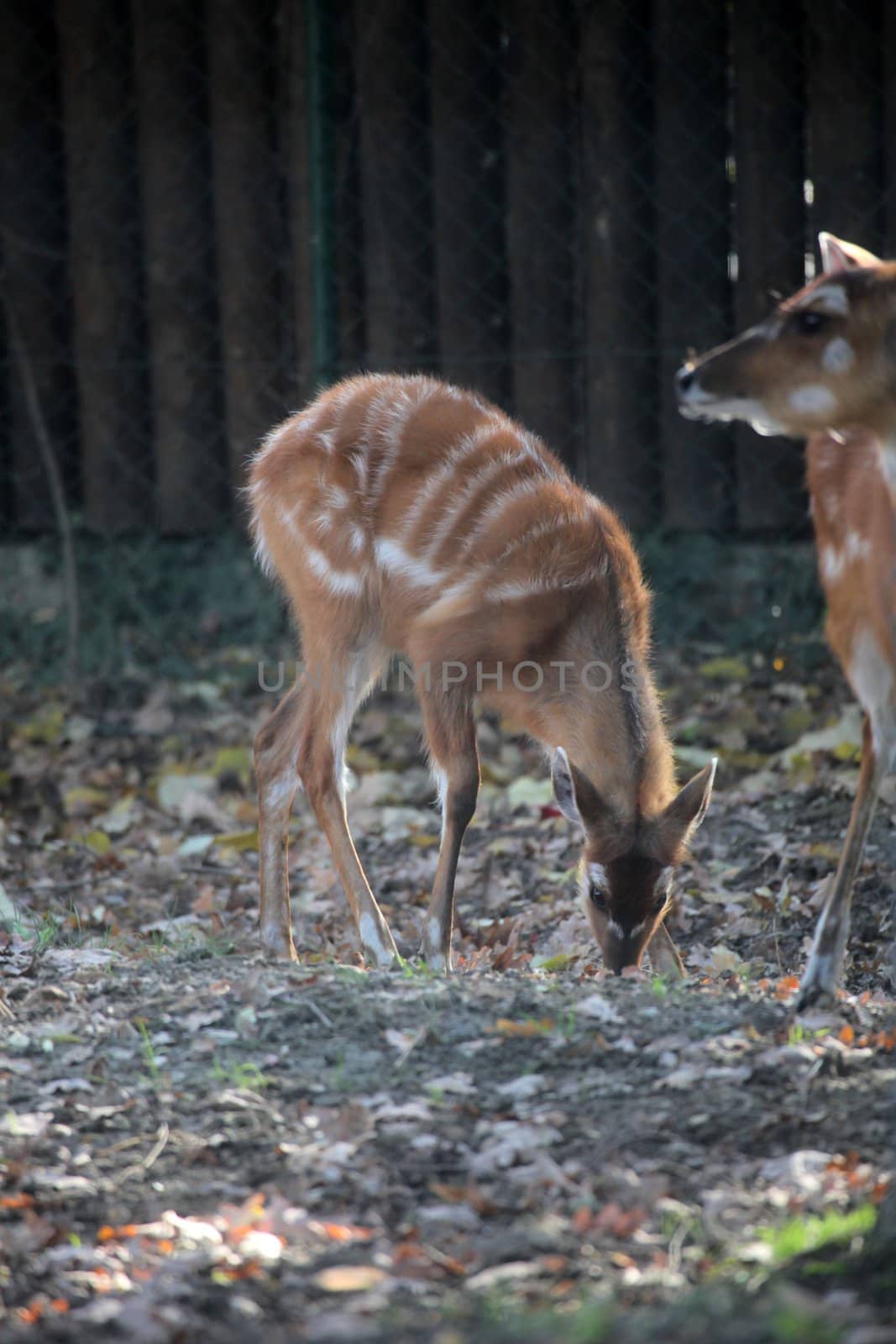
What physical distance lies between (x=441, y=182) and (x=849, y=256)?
4538 millimetres

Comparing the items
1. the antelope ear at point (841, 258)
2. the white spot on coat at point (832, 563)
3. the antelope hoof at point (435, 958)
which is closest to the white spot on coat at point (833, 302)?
the antelope ear at point (841, 258)

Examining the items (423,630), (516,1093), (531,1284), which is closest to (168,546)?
(423,630)

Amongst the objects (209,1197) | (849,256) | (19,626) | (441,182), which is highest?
(441,182)

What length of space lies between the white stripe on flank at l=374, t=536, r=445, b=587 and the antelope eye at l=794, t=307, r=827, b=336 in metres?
1.93

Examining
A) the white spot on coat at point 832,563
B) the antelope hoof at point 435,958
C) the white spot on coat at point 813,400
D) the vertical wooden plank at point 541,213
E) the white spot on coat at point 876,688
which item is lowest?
the antelope hoof at point 435,958

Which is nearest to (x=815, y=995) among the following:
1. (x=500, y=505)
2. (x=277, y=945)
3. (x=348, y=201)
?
(x=277, y=945)

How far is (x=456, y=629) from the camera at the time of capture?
17.0 feet

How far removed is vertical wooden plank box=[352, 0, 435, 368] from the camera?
26.1ft

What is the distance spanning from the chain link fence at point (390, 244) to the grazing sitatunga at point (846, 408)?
3.90 meters

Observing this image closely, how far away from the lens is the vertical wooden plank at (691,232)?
7.71 metres

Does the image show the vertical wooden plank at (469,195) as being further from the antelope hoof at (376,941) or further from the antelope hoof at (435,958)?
the antelope hoof at (435,958)

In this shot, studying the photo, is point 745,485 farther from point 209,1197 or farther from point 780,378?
point 209,1197

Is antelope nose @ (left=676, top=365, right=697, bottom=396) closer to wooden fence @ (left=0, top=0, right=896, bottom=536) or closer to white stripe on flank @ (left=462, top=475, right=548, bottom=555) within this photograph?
white stripe on flank @ (left=462, top=475, right=548, bottom=555)

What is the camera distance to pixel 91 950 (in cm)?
477
